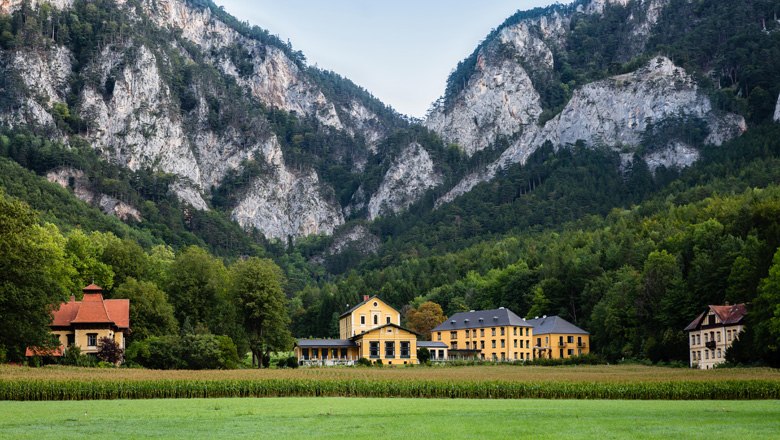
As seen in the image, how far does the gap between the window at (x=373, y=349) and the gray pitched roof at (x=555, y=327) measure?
2318 cm

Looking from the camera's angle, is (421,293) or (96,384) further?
(421,293)

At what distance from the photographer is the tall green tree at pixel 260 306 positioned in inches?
3410

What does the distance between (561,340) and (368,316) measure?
24753 millimetres

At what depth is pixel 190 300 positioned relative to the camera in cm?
9012

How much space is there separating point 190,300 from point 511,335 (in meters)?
43.8

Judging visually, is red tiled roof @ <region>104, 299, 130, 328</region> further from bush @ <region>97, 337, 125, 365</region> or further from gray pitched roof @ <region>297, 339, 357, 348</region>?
gray pitched roof @ <region>297, 339, 357, 348</region>

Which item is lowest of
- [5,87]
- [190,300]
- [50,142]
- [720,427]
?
[720,427]

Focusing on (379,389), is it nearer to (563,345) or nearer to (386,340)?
(386,340)

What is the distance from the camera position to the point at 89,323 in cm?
7400

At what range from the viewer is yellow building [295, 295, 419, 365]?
102375mm

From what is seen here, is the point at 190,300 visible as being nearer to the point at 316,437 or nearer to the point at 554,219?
the point at 316,437

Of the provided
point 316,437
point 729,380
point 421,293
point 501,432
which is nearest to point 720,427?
point 501,432

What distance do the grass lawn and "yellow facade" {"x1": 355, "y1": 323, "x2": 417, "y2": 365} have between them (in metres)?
60.6

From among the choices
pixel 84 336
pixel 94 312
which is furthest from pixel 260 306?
pixel 84 336
